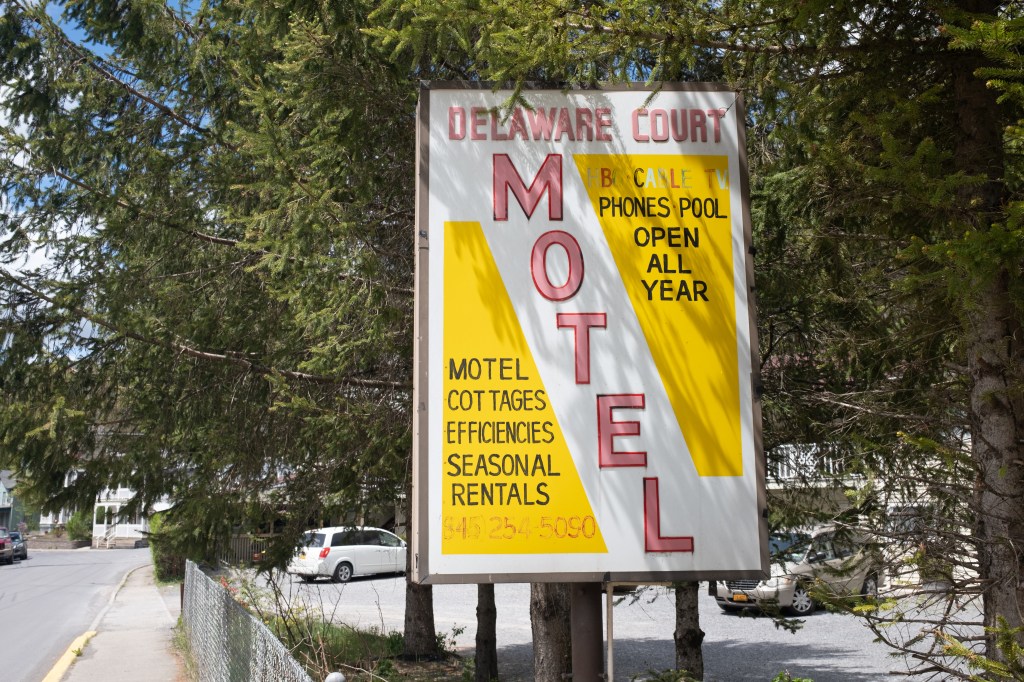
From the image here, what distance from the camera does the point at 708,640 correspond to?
48.9 feet

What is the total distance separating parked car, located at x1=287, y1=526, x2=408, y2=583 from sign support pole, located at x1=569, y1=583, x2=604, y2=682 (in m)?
22.3

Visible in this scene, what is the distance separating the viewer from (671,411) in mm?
3645

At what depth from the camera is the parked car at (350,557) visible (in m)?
26.6

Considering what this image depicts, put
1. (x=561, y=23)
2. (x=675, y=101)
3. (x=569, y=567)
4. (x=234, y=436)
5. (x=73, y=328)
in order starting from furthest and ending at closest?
(x=73, y=328)
(x=234, y=436)
(x=561, y=23)
(x=675, y=101)
(x=569, y=567)

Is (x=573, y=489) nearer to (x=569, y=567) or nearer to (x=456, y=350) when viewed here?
(x=569, y=567)

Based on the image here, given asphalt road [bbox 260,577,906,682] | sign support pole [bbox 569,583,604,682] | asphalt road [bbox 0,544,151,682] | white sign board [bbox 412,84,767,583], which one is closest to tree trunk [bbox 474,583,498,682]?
asphalt road [bbox 260,577,906,682]

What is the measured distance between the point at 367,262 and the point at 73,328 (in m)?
4.17

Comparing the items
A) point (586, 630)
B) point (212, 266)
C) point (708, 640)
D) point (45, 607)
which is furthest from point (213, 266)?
point (45, 607)

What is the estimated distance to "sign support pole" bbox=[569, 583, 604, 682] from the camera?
12.7 ft

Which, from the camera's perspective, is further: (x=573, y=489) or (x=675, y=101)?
(x=675, y=101)

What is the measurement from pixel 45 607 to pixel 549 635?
17.0 metres

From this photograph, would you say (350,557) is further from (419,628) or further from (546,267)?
(546,267)

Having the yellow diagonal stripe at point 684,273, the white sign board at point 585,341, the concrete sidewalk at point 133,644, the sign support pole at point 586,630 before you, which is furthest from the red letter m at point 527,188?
the concrete sidewalk at point 133,644

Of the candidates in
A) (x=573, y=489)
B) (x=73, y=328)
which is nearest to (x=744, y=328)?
(x=573, y=489)
